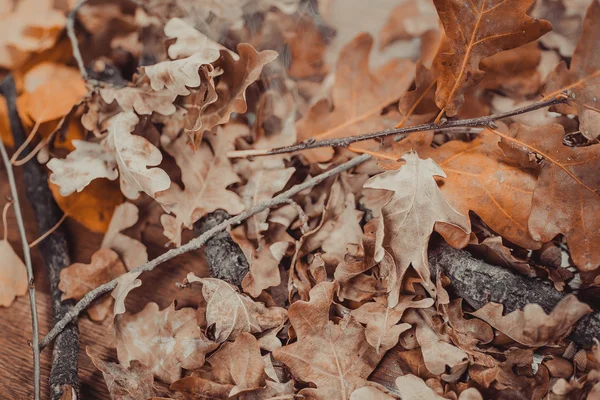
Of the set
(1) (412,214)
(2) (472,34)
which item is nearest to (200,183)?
(1) (412,214)

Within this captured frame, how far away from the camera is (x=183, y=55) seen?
2.66 ft

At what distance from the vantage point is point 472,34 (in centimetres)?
70

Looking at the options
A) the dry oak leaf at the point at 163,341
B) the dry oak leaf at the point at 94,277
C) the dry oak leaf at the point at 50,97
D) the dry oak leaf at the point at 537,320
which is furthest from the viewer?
the dry oak leaf at the point at 50,97

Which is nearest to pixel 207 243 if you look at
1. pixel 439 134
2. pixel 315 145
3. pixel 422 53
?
pixel 315 145

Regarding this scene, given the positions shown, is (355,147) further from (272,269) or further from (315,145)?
(272,269)

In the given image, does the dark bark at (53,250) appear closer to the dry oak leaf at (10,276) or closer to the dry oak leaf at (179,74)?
the dry oak leaf at (10,276)

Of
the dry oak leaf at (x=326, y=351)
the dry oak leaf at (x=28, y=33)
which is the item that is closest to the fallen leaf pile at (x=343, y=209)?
the dry oak leaf at (x=326, y=351)

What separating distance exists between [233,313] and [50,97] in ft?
1.72

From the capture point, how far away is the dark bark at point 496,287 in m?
0.66

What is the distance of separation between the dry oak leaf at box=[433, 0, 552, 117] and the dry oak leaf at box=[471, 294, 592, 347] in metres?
0.27

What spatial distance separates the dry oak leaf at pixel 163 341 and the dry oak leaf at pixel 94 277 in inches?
2.2

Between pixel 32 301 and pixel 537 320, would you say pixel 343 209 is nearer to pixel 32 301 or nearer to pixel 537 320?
pixel 537 320

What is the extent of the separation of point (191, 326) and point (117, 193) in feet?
0.94

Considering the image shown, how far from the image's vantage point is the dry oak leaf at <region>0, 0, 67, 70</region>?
105cm
